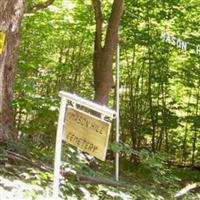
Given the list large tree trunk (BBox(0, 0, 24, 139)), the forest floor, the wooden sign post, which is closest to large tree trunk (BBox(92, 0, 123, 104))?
the forest floor

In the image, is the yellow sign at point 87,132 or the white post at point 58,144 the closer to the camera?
the yellow sign at point 87,132

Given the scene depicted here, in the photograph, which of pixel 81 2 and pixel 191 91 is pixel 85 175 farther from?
pixel 191 91

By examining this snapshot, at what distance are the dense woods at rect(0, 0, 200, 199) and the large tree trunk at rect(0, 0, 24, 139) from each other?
0.01 meters

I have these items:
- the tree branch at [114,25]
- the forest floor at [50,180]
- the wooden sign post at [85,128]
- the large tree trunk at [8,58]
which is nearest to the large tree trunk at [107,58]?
the tree branch at [114,25]

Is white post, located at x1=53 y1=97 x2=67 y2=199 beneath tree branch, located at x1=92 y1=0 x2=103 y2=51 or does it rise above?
beneath

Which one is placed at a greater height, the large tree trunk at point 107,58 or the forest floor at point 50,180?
the large tree trunk at point 107,58

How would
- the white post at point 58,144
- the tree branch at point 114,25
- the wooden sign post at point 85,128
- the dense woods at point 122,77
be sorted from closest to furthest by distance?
the wooden sign post at point 85,128 < the white post at point 58,144 < the dense woods at point 122,77 < the tree branch at point 114,25

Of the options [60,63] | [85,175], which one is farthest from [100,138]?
[60,63]

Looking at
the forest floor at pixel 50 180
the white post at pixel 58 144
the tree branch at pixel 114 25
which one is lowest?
the forest floor at pixel 50 180

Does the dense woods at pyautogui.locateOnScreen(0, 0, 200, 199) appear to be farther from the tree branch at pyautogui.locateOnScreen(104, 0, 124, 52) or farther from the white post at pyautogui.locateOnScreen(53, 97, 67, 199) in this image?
the white post at pyautogui.locateOnScreen(53, 97, 67, 199)

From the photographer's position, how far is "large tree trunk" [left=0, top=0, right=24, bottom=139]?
5.04 metres

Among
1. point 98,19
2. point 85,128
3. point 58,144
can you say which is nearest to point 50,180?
point 58,144

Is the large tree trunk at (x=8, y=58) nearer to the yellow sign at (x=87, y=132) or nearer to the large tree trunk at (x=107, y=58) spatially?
the yellow sign at (x=87, y=132)

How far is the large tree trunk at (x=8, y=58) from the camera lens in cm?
504
